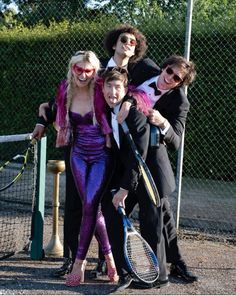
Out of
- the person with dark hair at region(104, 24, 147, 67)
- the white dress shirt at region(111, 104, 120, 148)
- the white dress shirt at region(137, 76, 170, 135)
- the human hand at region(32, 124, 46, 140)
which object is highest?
the person with dark hair at region(104, 24, 147, 67)

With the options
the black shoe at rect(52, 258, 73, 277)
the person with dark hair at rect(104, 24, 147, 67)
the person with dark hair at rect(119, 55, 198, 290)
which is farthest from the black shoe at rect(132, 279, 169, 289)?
the person with dark hair at rect(104, 24, 147, 67)

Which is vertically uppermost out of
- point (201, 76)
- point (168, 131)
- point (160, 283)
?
point (168, 131)

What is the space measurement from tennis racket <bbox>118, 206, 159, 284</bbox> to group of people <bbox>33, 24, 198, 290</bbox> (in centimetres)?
22

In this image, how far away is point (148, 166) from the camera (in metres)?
4.39

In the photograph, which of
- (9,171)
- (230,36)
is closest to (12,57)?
(9,171)

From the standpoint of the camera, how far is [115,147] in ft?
14.8

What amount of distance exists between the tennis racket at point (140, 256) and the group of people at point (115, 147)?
216mm

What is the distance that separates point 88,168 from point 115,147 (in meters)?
0.27

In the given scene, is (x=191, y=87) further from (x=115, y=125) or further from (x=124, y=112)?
(x=124, y=112)

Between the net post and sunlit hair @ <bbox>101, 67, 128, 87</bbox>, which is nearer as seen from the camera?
sunlit hair @ <bbox>101, 67, 128, 87</bbox>

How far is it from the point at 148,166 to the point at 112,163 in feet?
1.07

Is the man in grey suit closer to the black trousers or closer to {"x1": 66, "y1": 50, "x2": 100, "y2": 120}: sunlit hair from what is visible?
the black trousers

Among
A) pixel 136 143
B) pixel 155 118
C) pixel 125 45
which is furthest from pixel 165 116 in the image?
pixel 125 45

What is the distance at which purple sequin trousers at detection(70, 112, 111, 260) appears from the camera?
→ 14.7 ft
